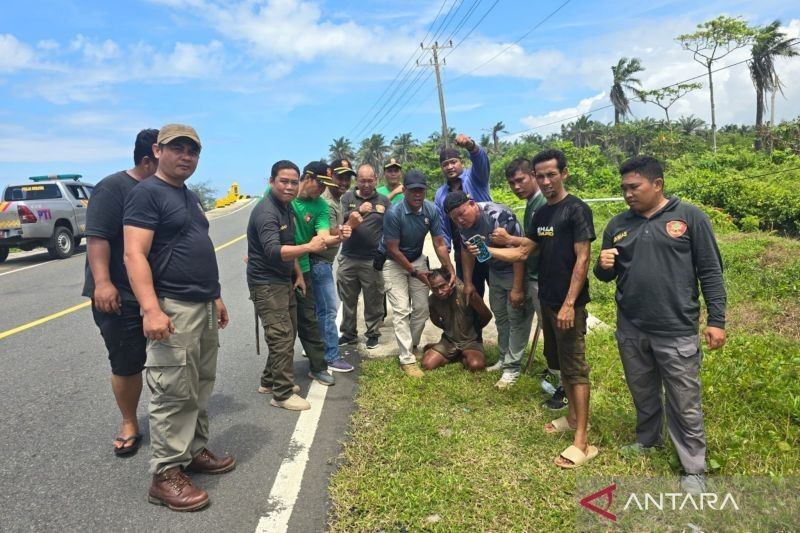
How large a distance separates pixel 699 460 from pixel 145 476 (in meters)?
3.33

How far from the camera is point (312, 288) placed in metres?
4.78

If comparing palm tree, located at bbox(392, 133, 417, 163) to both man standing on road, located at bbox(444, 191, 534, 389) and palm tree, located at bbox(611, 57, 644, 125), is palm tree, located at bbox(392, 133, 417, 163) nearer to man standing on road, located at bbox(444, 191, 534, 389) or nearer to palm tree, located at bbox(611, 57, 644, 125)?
palm tree, located at bbox(611, 57, 644, 125)

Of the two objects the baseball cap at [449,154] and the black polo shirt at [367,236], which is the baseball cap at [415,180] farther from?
the black polo shirt at [367,236]

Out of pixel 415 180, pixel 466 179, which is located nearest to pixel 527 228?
pixel 415 180

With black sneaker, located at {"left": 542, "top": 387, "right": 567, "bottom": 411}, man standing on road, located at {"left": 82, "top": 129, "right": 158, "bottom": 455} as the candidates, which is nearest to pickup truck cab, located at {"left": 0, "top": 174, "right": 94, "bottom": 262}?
man standing on road, located at {"left": 82, "top": 129, "right": 158, "bottom": 455}

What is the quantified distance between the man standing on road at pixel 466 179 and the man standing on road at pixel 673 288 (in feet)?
7.34

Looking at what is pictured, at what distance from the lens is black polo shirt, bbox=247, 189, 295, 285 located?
3898mm

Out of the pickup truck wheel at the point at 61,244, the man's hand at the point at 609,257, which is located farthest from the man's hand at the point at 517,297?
the pickup truck wheel at the point at 61,244

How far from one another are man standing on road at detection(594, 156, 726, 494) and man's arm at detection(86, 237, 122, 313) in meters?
3.01

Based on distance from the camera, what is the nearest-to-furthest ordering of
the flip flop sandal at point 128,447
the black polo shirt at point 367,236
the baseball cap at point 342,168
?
the flip flop sandal at point 128,447 → the baseball cap at point 342,168 → the black polo shirt at point 367,236

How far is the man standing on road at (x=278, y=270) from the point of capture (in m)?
3.89

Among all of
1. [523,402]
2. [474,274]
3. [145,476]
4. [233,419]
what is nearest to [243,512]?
[145,476]

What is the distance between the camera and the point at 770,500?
2.64m

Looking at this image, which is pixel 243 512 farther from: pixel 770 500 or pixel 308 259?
pixel 770 500
